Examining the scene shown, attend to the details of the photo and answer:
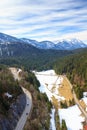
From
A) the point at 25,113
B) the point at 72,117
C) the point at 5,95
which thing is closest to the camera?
the point at 5,95

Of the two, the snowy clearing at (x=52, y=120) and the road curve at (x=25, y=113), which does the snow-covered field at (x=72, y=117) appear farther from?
the road curve at (x=25, y=113)

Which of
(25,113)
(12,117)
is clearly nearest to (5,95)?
(25,113)

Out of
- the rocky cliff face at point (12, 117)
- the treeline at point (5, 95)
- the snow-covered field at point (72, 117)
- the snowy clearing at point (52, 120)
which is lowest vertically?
the snow-covered field at point (72, 117)

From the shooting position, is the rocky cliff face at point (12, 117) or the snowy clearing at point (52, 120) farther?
the snowy clearing at point (52, 120)

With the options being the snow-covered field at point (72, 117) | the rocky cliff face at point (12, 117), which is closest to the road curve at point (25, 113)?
the rocky cliff face at point (12, 117)

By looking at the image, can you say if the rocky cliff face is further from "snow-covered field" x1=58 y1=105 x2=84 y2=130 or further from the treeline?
"snow-covered field" x1=58 y1=105 x2=84 y2=130

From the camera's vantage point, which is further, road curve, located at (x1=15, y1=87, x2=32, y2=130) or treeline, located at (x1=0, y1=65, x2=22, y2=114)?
treeline, located at (x1=0, y1=65, x2=22, y2=114)

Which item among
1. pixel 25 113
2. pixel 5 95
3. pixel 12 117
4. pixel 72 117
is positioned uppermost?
pixel 5 95

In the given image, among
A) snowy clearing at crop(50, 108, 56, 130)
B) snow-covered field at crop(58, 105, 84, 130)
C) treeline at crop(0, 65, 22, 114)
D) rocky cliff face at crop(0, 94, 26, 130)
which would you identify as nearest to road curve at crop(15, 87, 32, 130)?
rocky cliff face at crop(0, 94, 26, 130)

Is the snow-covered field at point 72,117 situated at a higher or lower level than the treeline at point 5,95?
lower

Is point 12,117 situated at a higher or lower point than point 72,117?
higher

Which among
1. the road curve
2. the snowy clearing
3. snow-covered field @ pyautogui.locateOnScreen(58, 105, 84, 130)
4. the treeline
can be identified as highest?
the treeline

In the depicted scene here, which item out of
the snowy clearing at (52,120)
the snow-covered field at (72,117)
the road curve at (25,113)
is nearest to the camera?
the road curve at (25,113)

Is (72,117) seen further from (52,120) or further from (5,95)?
(5,95)
